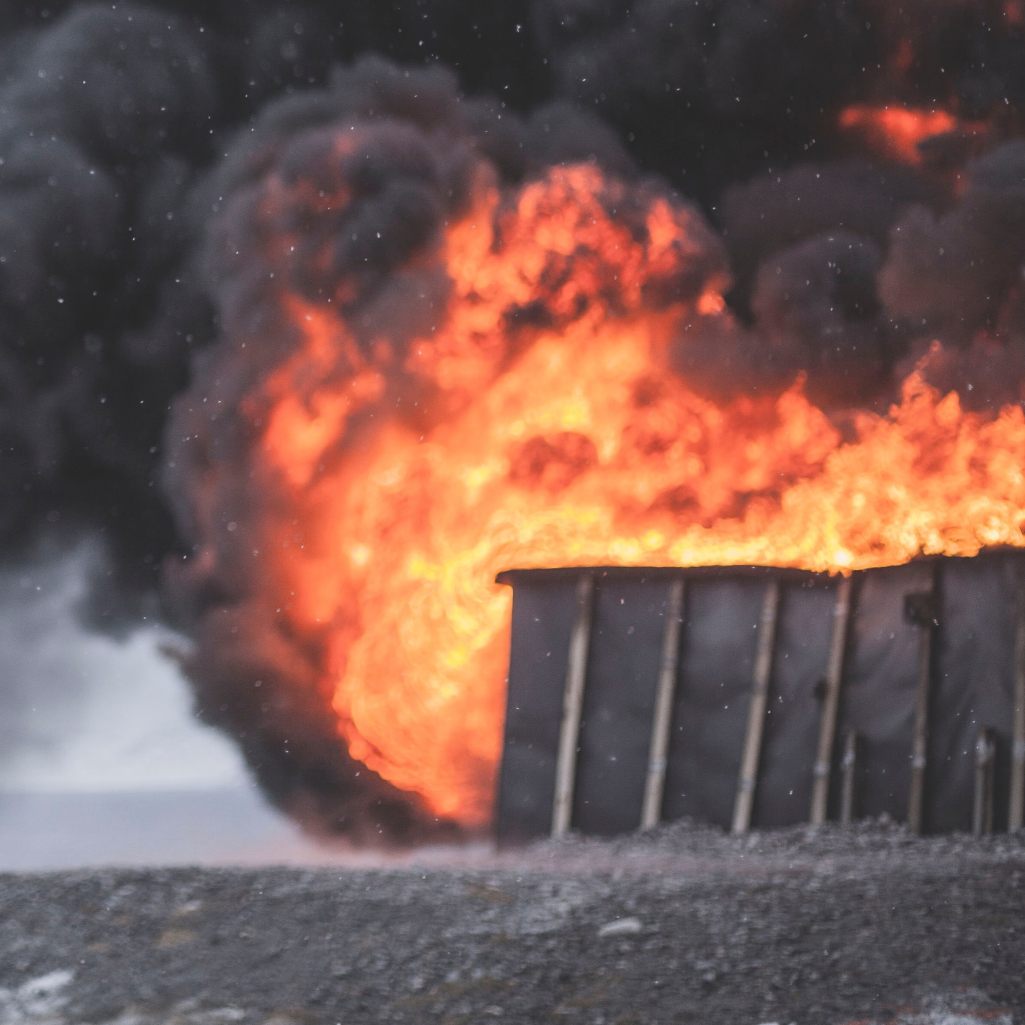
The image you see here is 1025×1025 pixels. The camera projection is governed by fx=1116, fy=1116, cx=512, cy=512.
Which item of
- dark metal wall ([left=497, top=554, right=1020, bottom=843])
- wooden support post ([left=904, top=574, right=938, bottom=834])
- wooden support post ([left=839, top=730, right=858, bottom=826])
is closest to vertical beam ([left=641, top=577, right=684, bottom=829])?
dark metal wall ([left=497, top=554, right=1020, bottom=843])

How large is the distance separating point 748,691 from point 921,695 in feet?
5.59

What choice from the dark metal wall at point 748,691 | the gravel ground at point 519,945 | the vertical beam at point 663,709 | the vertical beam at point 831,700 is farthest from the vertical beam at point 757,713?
the gravel ground at point 519,945

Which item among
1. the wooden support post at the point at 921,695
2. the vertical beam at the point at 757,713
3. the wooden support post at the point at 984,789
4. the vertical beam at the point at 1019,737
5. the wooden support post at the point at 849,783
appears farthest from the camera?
the vertical beam at the point at 757,713

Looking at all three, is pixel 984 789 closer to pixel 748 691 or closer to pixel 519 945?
pixel 748 691

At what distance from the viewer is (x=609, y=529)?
15.2 meters

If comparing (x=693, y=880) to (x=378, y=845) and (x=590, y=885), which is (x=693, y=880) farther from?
(x=378, y=845)

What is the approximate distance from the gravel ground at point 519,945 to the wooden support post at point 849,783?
260cm

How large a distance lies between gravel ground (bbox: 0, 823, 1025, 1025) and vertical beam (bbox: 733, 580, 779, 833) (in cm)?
276

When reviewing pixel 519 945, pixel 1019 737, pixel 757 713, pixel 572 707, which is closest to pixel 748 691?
pixel 757 713

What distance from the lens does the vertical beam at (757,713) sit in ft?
37.0

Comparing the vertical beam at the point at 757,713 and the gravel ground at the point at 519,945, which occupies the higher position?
the vertical beam at the point at 757,713

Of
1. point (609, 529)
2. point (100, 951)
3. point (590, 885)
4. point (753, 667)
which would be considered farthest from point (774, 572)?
point (100, 951)

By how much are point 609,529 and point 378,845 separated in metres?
5.72

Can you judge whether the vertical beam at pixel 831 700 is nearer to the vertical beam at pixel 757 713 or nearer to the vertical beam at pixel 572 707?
the vertical beam at pixel 757 713
